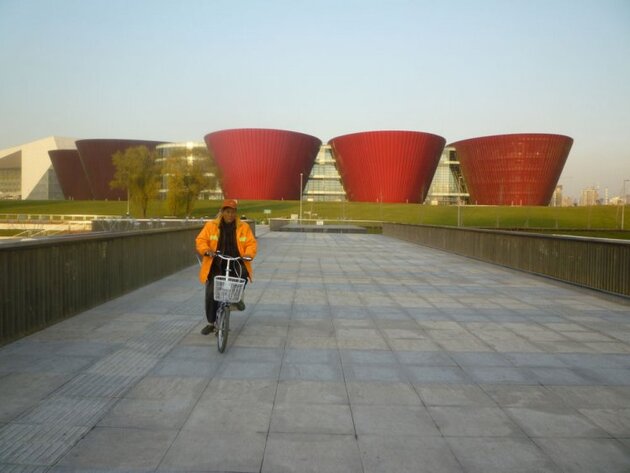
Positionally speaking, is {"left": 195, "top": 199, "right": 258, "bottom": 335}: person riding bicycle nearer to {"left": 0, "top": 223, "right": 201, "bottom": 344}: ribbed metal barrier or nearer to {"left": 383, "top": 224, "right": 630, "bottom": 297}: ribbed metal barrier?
{"left": 0, "top": 223, "right": 201, "bottom": 344}: ribbed metal barrier

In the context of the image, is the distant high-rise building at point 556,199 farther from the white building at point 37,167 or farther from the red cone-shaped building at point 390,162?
the white building at point 37,167

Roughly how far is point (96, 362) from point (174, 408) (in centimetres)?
160

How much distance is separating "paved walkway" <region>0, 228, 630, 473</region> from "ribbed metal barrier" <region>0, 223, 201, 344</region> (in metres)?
0.25

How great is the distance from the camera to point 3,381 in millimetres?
4391

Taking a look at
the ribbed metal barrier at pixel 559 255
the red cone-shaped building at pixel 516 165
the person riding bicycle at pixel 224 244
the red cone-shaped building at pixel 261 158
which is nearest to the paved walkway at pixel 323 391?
the person riding bicycle at pixel 224 244

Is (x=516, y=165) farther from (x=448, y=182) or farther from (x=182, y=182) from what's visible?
(x=182, y=182)

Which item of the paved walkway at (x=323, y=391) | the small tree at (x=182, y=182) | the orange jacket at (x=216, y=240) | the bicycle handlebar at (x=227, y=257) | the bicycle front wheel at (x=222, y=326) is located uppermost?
the small tree at (x=182, y=182)

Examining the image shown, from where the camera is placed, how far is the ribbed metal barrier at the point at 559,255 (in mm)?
9352

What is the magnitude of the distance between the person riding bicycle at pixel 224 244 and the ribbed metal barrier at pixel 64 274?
2043 mm

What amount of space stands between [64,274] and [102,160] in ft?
333

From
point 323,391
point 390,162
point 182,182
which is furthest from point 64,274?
point 390,162

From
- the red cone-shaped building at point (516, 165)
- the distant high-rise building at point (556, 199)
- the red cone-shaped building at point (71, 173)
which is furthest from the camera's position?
the distant high-rise building at point (556, 199)

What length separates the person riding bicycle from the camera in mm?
5672

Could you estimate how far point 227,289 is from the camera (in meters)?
5.28
